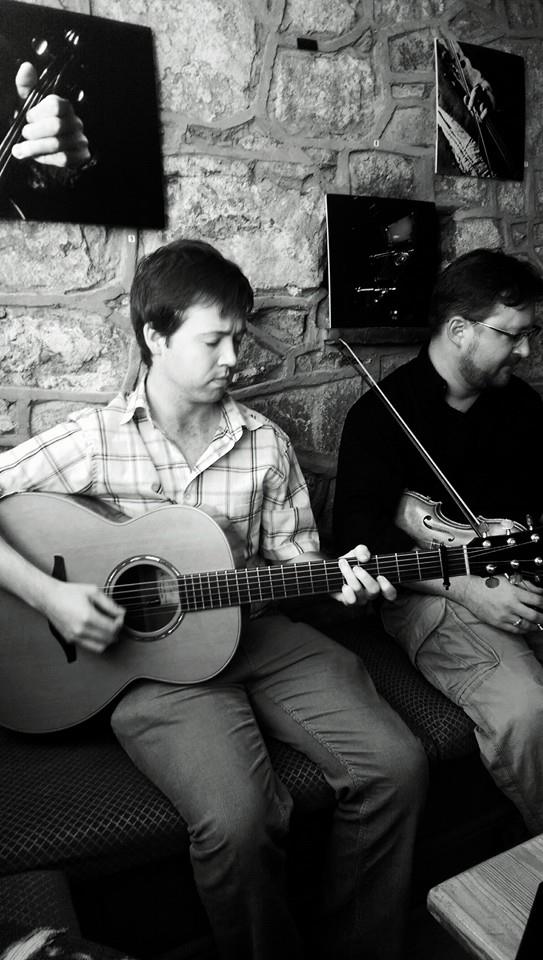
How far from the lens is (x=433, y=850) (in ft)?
5.66

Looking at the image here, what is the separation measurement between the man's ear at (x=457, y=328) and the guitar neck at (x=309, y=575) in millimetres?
773

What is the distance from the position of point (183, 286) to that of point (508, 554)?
38.0 inches

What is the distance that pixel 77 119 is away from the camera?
1.67 meters

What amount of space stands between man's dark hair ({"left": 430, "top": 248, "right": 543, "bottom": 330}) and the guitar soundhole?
1177mm

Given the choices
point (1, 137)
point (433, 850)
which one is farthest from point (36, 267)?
point (433, 850)

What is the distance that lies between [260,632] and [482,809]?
0.78 meters

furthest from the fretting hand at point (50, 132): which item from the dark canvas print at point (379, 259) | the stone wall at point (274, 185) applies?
the dark canvas print at point (379, 259)

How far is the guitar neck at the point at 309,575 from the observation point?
4.65 feet

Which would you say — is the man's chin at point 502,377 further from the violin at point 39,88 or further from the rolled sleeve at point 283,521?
the violin at point 39,88

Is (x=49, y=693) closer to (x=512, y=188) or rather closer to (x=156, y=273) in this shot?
(x=156, y=273)

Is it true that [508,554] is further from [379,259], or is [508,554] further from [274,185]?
[274,185]

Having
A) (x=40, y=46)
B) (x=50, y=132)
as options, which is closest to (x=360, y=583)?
(x=50, y=132)

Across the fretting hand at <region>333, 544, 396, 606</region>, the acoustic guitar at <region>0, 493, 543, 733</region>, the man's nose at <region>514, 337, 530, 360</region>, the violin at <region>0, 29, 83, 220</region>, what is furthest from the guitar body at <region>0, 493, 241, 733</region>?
the man's nose at <region>514, 337, 530, 360</region>

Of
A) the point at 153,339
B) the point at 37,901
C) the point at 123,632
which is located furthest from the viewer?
the point at 153,339
